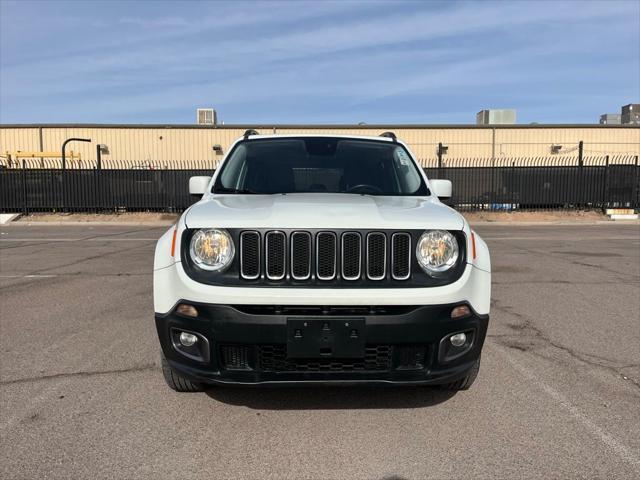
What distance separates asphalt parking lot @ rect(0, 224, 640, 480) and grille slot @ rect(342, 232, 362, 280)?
0.95 metres

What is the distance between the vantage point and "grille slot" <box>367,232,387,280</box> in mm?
2947

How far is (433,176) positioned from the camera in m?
24.2

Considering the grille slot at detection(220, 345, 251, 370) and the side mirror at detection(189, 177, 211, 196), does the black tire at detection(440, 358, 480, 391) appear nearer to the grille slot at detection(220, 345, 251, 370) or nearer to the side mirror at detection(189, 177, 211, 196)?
the grille slot at detection(220, 345, 251, 370)

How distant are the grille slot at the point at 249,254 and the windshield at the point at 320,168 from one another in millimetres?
1119

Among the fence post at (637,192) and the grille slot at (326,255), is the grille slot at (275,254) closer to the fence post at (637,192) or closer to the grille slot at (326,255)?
the grille slot at (326,255)

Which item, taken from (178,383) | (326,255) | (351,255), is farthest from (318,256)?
(178,383)

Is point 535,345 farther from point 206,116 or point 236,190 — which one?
point 206,116

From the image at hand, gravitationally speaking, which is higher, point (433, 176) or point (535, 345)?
point (433, 176)

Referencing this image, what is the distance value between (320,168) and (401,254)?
5.25 ft

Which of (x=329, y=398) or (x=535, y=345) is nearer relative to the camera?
(x=329, y=398)

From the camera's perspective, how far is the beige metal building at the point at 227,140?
29.0 metres

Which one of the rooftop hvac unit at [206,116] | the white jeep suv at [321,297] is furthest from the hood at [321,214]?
the rooftop hvac unit at [206,116]

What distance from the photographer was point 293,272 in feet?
9.61

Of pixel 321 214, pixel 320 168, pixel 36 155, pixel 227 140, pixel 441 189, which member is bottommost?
pixel 321 214
